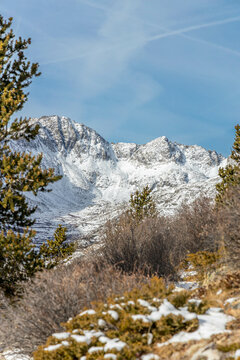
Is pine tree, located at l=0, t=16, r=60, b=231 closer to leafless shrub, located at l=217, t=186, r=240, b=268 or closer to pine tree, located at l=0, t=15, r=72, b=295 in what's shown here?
pine tree, located at l=0, t=15, r=72, b=295

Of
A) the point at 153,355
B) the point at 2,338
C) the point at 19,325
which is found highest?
the point at 153,355

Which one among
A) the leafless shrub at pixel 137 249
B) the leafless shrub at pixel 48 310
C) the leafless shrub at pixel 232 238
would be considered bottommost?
the leafless shrub at pixel 48 310

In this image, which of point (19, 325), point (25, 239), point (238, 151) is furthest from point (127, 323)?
point (238, 151)

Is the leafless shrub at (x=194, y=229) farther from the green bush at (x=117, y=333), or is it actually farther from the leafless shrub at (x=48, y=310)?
the green bush at (x=117, y=333)

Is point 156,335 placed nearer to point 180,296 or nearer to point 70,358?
point 180,296

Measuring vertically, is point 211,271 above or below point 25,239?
above

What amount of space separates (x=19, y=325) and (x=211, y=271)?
4.65 m

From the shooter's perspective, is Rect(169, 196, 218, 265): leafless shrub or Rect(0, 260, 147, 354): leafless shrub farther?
Rect(169, 196, 218, 265): leafless shrub

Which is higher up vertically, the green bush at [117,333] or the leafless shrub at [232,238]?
the leafless shrub at [232,238]

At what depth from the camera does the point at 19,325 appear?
245 inches

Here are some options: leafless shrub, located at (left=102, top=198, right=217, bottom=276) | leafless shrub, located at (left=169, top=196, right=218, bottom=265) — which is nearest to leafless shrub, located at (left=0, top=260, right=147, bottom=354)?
leafless shrub, located at (left=102, top=198, right=217, bottom=276)

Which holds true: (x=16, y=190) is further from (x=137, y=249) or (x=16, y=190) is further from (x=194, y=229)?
(x=194, y=229)

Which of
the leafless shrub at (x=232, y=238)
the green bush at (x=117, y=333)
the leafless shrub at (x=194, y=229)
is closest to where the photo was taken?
the green bush at (x=117, y=333)

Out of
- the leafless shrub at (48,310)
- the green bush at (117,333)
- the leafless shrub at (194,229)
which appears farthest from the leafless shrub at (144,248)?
the green bush at (117,333)
